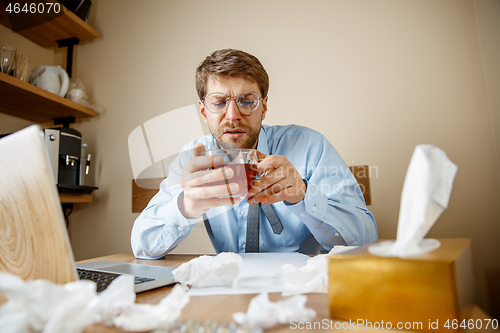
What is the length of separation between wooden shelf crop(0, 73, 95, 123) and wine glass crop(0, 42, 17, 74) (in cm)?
9

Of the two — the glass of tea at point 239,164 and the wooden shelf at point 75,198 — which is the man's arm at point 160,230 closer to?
the glass of tea at point 239,164

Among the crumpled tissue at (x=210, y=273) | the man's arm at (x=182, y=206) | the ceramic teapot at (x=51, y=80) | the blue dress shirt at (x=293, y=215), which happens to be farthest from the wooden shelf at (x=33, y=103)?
the crumpled tissue at (x=210, y=273)

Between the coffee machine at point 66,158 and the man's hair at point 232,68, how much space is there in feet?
3.75

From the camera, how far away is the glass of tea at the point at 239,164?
789mm

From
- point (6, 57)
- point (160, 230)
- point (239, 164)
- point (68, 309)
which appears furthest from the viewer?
point (6, 57)

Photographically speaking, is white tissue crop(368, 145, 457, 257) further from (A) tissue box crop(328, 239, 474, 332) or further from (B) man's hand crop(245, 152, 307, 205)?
(B) man's hand crop(245, 152, 307, 205)

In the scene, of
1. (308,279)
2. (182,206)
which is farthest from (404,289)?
(182,206)

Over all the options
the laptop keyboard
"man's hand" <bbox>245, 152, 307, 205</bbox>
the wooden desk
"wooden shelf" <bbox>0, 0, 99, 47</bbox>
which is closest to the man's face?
"man's hand" <bbox>245, 152, 307, 205</bbox>

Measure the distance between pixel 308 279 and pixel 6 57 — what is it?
7.20 feet

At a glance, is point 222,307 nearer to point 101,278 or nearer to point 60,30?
point 101,278

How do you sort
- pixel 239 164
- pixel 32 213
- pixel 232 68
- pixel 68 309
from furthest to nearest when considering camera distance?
pixel 232 68
pixel 239 164
pixel 32 213
pixel 68 309

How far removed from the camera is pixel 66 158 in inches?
83.5

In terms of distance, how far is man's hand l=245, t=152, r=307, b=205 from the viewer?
2.97ft

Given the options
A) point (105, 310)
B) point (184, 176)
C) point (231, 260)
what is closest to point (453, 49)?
point (184, 176)
